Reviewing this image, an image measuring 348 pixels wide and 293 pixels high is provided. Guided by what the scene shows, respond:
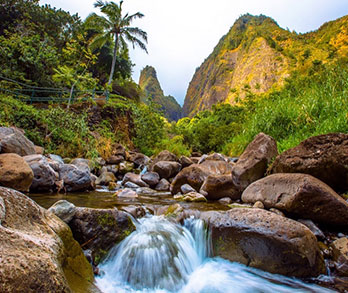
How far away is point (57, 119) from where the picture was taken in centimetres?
898

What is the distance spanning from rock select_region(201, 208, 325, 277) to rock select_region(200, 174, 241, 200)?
2132mm

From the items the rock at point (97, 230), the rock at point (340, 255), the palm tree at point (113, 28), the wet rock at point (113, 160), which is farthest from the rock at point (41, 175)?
the palm tree at point (113, 28)

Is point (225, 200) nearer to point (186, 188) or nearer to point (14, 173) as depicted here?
point (186, 188)

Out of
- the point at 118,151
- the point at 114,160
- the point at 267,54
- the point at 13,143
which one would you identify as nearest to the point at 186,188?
the point at 114,160

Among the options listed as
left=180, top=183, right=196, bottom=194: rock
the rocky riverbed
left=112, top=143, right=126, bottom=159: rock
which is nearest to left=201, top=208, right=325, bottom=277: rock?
the rocky riverbed

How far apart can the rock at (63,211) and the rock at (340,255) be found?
3231mm

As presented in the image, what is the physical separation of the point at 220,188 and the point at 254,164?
102 cm

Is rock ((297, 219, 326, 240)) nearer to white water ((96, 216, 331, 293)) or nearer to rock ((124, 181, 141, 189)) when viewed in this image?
white water ((96, 216, 331, 293))

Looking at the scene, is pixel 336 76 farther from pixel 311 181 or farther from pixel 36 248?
pixel 36 248

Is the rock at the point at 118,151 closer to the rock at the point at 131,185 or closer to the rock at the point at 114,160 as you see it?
the rock at the point at 114,160

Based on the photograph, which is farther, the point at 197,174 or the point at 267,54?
the point at 267,54

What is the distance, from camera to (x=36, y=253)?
137 cm

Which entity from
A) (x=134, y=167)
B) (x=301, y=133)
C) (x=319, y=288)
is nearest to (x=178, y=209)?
(x=319, y=288)

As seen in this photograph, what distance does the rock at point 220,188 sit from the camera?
204 inches
